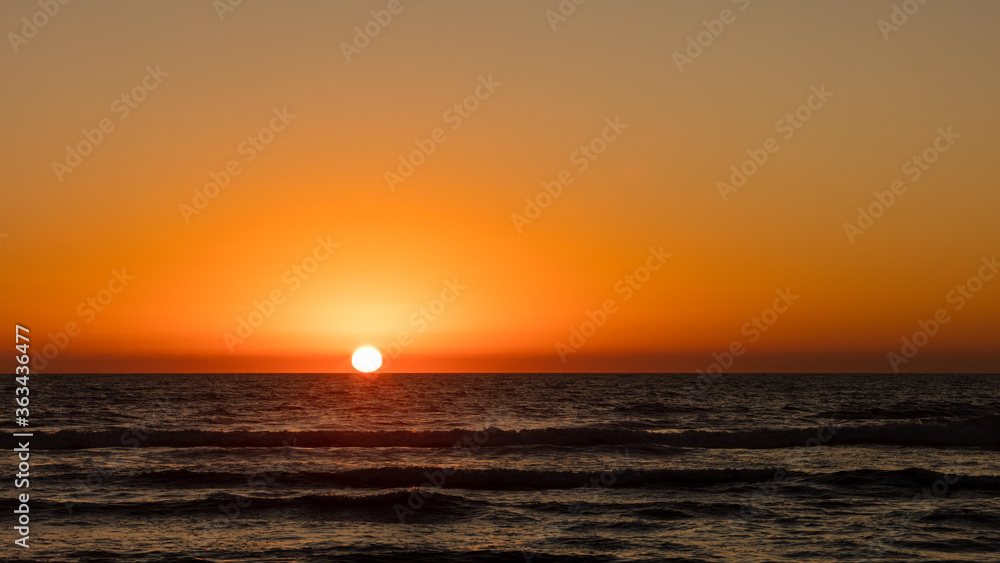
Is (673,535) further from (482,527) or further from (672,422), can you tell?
(672,422)

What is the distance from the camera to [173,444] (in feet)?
121

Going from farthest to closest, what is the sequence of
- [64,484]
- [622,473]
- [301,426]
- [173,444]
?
[301,426], [173,444], [622,473], [64,484]

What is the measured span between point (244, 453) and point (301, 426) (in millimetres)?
12380

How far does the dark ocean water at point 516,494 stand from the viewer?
58.6 ft

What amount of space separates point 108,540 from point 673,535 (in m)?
13.5

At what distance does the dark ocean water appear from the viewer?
17859mm

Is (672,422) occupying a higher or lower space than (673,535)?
higher

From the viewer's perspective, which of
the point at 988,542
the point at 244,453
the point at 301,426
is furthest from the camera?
the point at 301,426

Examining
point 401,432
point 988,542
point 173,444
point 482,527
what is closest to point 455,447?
point 401,432

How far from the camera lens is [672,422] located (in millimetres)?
48938

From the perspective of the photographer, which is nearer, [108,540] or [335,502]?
[108,540]

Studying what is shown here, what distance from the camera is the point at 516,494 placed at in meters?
24.6

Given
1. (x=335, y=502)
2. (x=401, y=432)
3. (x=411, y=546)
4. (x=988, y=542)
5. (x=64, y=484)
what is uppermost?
(x=401, y=432)

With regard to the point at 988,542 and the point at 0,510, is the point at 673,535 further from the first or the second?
the point at 0,510
